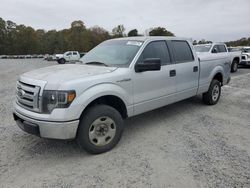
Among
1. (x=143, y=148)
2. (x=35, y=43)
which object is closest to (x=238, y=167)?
(x=143, y=148)

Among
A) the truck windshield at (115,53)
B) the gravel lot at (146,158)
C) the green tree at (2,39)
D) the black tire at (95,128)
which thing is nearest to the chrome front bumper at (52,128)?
the black tire at (95,128)

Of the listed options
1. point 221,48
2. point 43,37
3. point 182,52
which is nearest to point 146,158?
point 182,52

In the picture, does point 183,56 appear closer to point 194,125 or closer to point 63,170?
point 194,125

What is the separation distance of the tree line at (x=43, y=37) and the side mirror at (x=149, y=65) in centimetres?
7084

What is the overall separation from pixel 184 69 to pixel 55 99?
9.67 feet

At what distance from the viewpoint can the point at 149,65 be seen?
367 cm

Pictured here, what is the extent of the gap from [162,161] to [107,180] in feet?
2.90

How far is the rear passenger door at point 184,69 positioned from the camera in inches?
185

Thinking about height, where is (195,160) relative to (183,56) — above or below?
below

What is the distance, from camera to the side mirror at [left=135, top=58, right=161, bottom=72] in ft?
12.0

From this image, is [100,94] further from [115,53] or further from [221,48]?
[221,48]

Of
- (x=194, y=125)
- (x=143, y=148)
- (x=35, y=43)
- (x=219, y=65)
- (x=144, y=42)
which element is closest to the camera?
(x=143, y=148)

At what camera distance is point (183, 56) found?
16.2 ft

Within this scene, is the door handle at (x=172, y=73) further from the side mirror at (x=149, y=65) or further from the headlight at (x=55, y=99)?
the headlight at (x=55, y=99)
